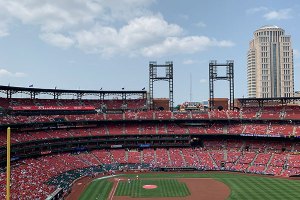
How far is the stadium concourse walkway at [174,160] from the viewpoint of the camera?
6581 centimetres

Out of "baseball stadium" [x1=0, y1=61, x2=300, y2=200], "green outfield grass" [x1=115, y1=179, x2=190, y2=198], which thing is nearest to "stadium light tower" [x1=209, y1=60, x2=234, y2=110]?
"baseball stadium" [x1=0, y1=61, x2=300, y2=200]

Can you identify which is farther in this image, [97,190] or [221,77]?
[221,77]

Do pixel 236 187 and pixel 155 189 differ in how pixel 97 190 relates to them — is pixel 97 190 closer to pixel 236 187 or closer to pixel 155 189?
pixel 155 189

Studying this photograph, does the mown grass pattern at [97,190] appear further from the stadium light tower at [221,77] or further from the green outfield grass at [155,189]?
the stadium light tower at [221,77]

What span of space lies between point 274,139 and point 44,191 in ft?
214

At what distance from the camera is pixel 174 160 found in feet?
273

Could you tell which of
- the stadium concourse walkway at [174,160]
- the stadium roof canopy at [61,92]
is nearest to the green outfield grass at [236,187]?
the stadium concourse walkway at [174,160]

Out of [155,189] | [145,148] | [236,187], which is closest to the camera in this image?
[155,189]

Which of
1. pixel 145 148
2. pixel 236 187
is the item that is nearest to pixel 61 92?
pixel 145 148

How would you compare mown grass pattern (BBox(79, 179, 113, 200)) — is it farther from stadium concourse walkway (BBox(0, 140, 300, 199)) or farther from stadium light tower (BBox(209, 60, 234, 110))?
stadium light tower (BBox(209, 60, 234, 110))

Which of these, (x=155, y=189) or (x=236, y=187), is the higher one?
(x=236, y=187)

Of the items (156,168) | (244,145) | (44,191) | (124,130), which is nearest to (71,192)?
(44,191)

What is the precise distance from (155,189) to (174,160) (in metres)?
23.3

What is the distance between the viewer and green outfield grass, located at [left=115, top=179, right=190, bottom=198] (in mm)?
57269
